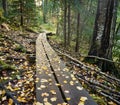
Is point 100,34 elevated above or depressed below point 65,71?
above

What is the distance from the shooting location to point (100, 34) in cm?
834

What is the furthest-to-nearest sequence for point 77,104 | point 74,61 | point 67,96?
point 74,61
point 67,96
point 77,104

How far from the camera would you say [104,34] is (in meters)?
8.20

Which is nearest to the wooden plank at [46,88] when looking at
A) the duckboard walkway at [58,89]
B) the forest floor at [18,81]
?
the duckboard walkway at [58,89]

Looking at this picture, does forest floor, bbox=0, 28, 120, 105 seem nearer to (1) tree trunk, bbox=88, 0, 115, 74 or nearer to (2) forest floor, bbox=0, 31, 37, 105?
(2) forest floor, bbox=0, 31, 37, 105

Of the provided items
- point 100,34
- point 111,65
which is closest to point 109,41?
point 100,34

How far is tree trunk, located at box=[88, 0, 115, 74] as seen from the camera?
8008mm

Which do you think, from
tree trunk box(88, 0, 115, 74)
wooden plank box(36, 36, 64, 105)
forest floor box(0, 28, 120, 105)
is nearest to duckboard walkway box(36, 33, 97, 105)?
wooden plank box(36, 36, 64, 105)

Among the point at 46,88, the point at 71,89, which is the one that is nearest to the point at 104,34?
the point at 71,89

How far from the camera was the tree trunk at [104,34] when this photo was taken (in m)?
8.01

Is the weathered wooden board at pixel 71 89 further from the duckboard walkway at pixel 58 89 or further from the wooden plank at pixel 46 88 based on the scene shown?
the wooden plank at pixel 46 88

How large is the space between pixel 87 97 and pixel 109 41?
511 centimetres

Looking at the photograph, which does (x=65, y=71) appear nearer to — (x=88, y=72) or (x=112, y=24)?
(x=88, y=72)

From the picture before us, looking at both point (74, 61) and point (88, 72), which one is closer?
point (88, 72)
